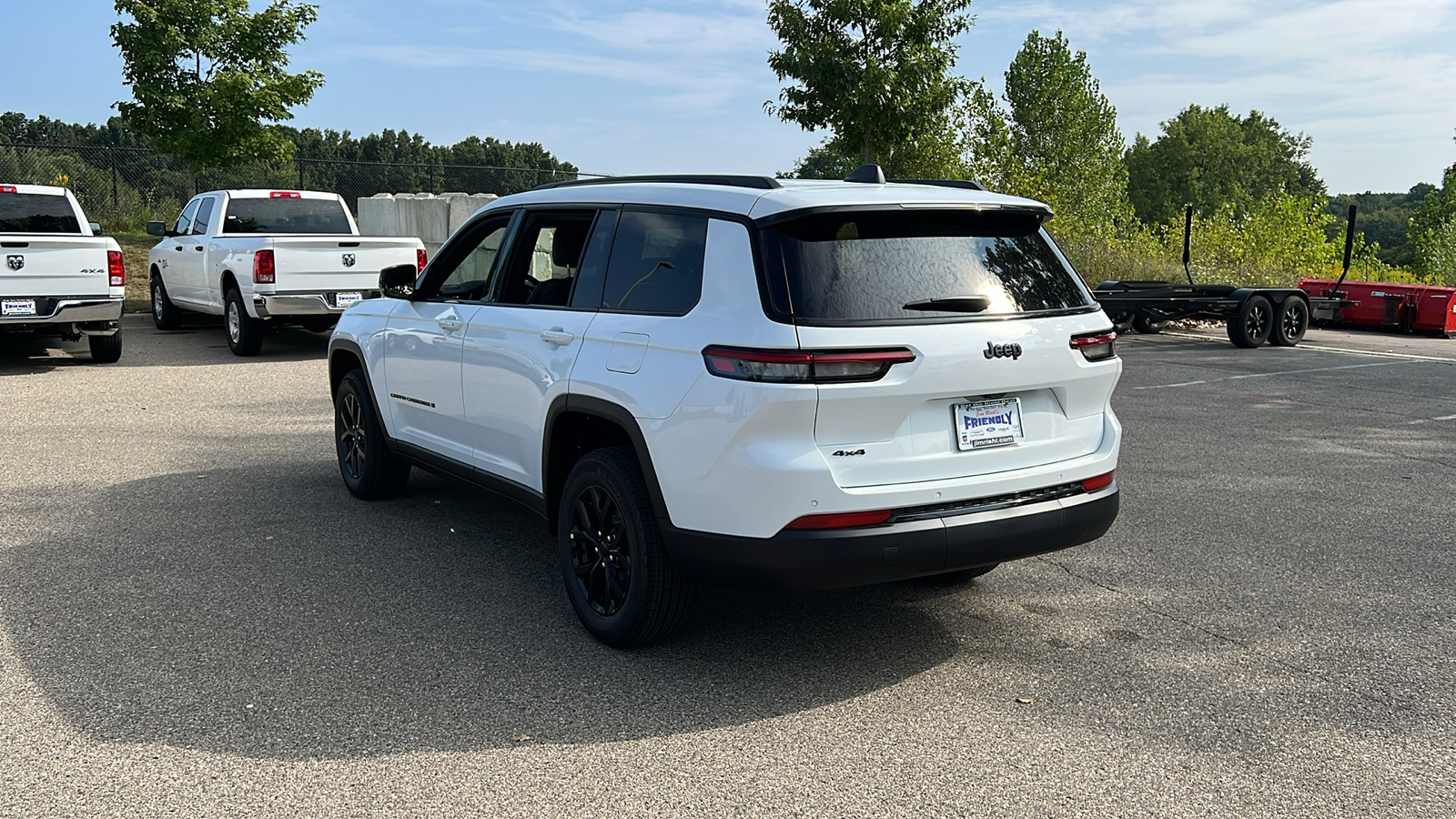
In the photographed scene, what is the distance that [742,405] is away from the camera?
12.8 ft

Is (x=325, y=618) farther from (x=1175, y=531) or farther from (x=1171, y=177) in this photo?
(x=1171, y=177)

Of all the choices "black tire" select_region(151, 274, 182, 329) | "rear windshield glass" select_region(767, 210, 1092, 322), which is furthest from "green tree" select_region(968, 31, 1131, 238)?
"rear windshield glass" select_region(767, 210, 1092, 322)

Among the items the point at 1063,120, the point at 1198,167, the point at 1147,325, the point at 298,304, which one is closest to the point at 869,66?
the point at 1147,325

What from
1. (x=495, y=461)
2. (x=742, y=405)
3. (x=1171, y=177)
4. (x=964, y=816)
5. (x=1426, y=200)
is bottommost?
(x=964, y=816)

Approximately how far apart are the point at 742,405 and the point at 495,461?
75.5 inches

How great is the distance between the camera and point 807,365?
12.7 feet

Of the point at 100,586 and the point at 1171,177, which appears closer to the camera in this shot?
the point at 100,586

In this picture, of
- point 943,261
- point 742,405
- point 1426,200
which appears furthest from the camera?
point 1426,200

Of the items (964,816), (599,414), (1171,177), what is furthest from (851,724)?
(1171,177)

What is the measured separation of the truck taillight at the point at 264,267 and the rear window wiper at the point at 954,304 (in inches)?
437

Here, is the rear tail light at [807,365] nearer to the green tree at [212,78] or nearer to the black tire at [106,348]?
the black tire at [106,348]

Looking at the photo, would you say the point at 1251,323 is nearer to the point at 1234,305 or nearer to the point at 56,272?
the point at 1234,305

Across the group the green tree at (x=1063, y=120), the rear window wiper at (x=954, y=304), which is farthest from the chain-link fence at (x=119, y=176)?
the green tree at (x=1063, y=120)

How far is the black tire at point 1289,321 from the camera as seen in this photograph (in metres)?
16.6
